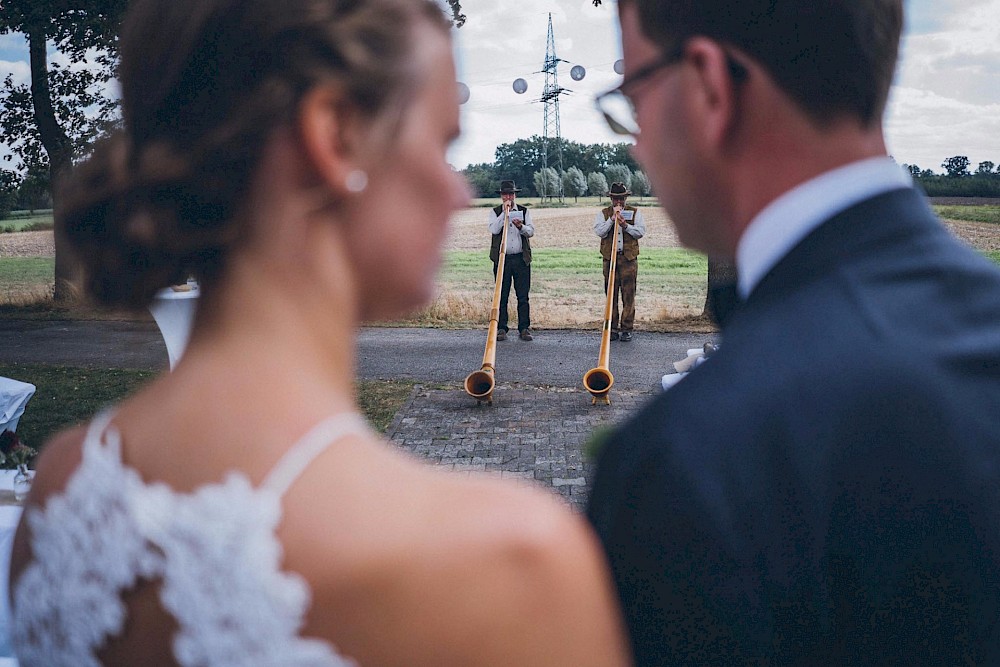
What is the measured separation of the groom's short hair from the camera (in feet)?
3.73

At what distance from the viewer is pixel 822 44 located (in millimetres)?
1146

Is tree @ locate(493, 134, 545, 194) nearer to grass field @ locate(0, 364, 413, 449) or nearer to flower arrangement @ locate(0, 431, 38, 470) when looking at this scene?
grass field @ locate(0, 364, 413, 449)

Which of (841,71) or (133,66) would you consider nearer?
(133,66)

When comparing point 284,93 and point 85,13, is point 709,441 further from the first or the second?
point 85,13

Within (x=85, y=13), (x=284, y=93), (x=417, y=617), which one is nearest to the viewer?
(x=417, y=617)

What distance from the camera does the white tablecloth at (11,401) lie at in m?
5.95

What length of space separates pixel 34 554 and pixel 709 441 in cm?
88

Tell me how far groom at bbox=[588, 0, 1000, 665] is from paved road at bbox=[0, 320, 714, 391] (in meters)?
9.07

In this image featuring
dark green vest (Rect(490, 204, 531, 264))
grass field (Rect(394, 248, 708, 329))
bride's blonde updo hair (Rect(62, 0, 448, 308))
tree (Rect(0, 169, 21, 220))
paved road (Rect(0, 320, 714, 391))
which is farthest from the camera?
tree (Rect(0, 169, 21, 220))

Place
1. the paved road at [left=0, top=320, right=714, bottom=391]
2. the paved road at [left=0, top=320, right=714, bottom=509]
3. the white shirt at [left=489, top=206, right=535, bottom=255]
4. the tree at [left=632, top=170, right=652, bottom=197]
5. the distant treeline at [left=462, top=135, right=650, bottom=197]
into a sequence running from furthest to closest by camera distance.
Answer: the distant treeline at [left=462, top=135, right=650, bottom=197] → the white shirt at [left=489, top=206, right=535, bottom=255] → the paved road at [left=0, top=320, right=714, bottom=391] → the paved road at [left=0, top=320, right=714, bottom=509] → the tree at [left=632, top=170, right=652, bottom=197]

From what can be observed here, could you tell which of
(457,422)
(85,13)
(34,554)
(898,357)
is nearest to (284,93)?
(34,554)

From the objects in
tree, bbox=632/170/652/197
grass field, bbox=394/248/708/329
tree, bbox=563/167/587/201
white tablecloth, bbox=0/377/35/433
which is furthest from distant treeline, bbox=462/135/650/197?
white tablecloth, bbox=0/377/35/433

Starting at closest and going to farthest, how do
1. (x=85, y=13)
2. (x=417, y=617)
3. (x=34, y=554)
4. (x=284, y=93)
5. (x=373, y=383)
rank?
(x=417, y=617) < (x=284, y=93) < (x=34, y=554) < (x=373, y=383) < (x=85, y=13)

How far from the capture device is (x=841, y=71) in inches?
45.0
